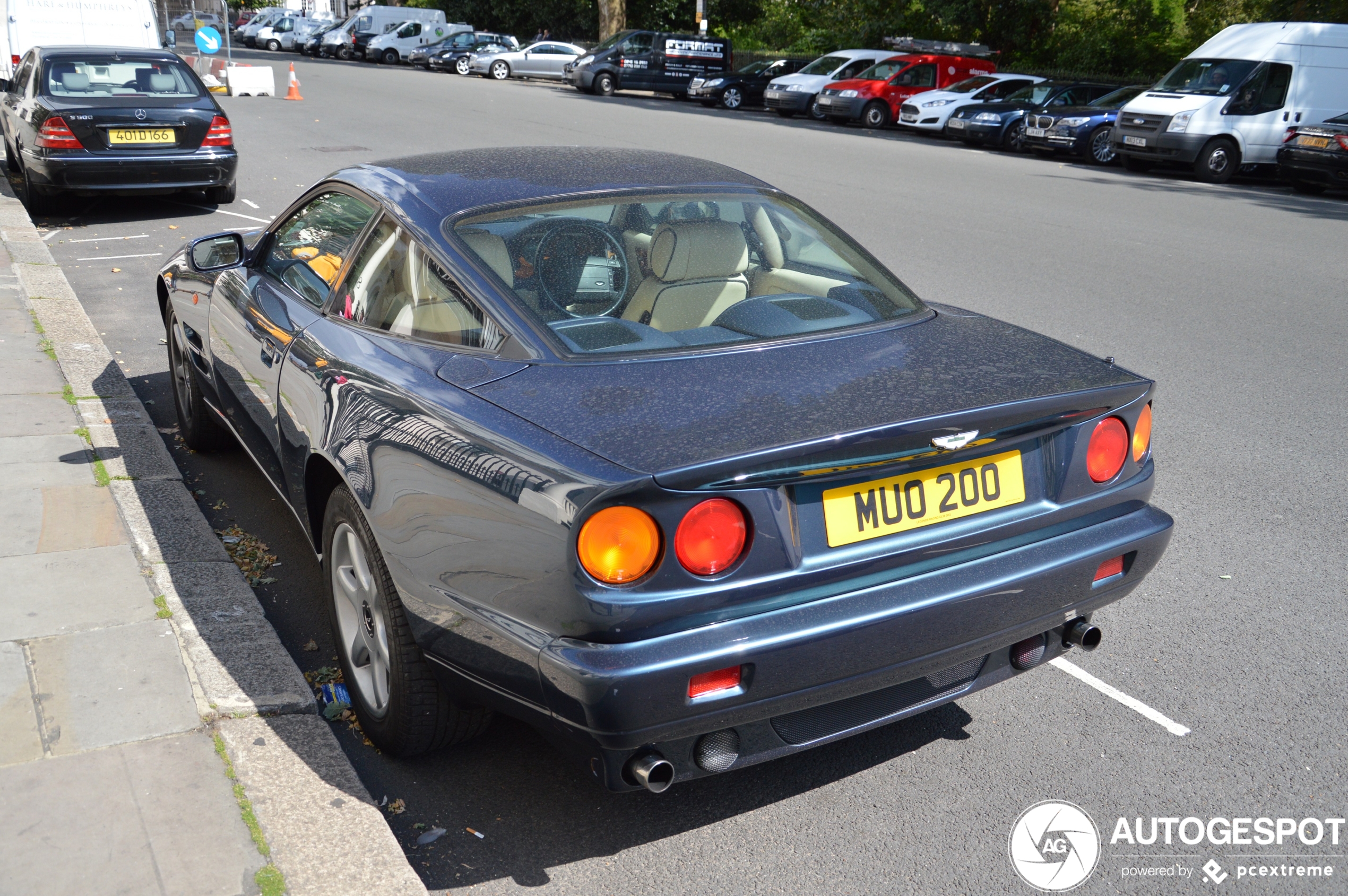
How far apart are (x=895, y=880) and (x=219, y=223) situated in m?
10.6

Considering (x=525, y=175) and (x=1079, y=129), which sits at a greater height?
(x=1079, y=129)

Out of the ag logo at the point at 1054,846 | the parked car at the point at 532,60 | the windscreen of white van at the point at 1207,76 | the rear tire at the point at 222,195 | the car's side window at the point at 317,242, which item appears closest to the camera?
the ag logo at the point at 1054,846

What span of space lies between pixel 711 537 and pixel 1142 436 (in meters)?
1.37

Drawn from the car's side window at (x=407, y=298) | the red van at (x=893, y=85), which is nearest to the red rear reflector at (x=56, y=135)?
the car's side window at (x=407, y=298)

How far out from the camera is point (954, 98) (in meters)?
24.6

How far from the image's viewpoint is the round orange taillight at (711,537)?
2.38 meters

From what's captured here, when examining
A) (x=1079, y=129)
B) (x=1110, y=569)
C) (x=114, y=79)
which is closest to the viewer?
(x=1110, y=569)

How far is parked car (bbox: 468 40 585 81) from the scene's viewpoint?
39219mm

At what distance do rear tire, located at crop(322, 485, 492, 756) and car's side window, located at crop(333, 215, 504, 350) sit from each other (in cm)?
51

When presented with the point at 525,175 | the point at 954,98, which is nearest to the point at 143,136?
the point at 525,175

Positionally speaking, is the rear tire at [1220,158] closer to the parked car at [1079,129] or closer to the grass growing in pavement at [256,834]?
the parked car at [1079,129]

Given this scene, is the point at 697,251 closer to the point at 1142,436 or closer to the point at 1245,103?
the point at 1142,436

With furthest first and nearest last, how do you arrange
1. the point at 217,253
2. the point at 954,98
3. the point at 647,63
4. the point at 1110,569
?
the point at 647,63, the point at 954,98, the point at 217,253, the point at 1110,569

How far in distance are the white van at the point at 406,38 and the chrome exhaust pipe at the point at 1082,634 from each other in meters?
47.1
